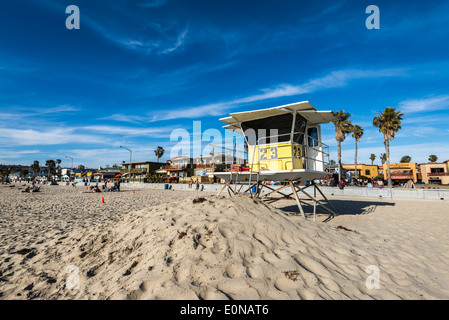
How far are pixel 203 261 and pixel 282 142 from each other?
707 centimetres

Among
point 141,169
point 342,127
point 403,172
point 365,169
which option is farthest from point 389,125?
point 141,169

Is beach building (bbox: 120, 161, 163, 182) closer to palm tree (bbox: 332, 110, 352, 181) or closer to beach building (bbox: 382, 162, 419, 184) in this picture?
palm tree (bbox: 332, 110, 352, 181)

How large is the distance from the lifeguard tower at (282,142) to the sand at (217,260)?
2624 mm

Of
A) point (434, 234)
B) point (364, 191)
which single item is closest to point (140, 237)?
point (434, 234)

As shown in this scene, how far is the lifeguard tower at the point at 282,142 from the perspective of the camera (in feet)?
29.1

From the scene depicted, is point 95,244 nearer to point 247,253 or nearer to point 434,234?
point 247,253

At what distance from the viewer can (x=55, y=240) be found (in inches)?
262

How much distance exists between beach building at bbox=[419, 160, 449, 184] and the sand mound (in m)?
70.0

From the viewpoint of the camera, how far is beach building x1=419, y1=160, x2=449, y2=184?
53566 mm

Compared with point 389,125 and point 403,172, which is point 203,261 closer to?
point 389,125

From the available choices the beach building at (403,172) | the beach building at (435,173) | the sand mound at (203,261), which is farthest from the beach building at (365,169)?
the sand mound at (203,261)

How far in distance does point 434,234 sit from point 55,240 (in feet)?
42.8

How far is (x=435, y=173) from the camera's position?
55219 millimetres

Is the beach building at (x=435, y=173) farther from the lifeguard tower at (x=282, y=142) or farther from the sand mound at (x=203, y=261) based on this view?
the sand mound at (x=203, y=261)
